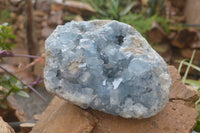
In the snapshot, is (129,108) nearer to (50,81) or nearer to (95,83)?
(95,83)

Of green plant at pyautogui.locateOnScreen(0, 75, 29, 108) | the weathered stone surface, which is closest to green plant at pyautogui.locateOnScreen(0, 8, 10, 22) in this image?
green plant at pyautogui.locateOnScreen(0, 75, 29, 108)

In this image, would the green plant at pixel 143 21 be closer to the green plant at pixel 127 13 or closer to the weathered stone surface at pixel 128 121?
the green plant at pixel 127 13

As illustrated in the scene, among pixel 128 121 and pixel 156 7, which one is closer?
pixel 128 121

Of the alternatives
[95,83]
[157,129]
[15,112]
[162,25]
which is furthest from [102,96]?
[162,25]

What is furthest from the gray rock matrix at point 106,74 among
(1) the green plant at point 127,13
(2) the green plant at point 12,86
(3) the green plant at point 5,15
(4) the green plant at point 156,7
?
(3) the green plant at point 5,15

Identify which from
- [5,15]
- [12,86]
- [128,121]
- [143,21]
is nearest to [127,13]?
[143,21]

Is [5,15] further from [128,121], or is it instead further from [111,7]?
[128,121]

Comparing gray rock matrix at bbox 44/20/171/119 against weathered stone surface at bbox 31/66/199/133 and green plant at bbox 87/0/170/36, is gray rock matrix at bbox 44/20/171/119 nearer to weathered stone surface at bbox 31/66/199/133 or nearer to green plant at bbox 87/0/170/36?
weathered stone surface at bbox 31/66/199/133

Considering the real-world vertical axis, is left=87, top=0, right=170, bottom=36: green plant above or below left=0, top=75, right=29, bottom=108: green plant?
above
